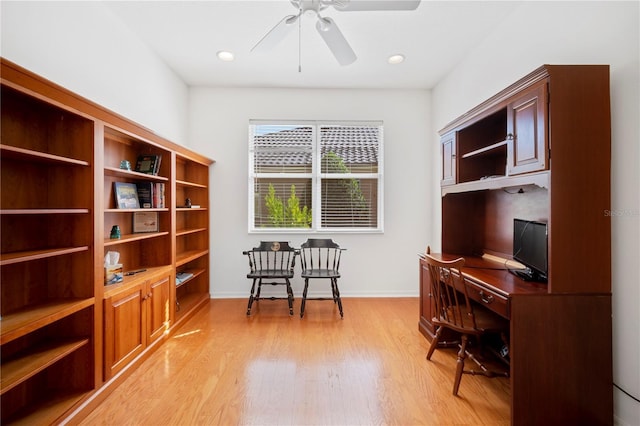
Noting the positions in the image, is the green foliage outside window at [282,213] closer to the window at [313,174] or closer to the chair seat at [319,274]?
the window at [313,174]

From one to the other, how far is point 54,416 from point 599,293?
307 centimetres

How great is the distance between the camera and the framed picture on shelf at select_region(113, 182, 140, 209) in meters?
2.42

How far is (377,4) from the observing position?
178 centimetres

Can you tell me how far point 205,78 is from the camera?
3676 mm

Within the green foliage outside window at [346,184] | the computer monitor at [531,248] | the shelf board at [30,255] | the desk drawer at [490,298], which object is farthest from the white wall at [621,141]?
the shelf board at [30,255]

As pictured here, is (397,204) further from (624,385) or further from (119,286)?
(119,286)

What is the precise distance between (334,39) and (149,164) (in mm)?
1977

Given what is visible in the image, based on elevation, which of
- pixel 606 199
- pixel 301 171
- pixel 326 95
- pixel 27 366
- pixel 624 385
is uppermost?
pixel 326 95

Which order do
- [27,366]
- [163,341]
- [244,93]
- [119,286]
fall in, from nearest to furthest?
[27,366]
[119,286]
[163,341]
[244,93]

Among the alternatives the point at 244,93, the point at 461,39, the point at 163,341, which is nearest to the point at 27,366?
the point at 163,341

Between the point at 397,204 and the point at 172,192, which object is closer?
the point at 172,192

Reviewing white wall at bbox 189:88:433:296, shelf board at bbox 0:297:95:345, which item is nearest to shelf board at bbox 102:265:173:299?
shelf board at bbox 0:297:95:345

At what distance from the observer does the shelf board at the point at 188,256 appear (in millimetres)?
3098

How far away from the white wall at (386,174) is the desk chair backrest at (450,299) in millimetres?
1764
